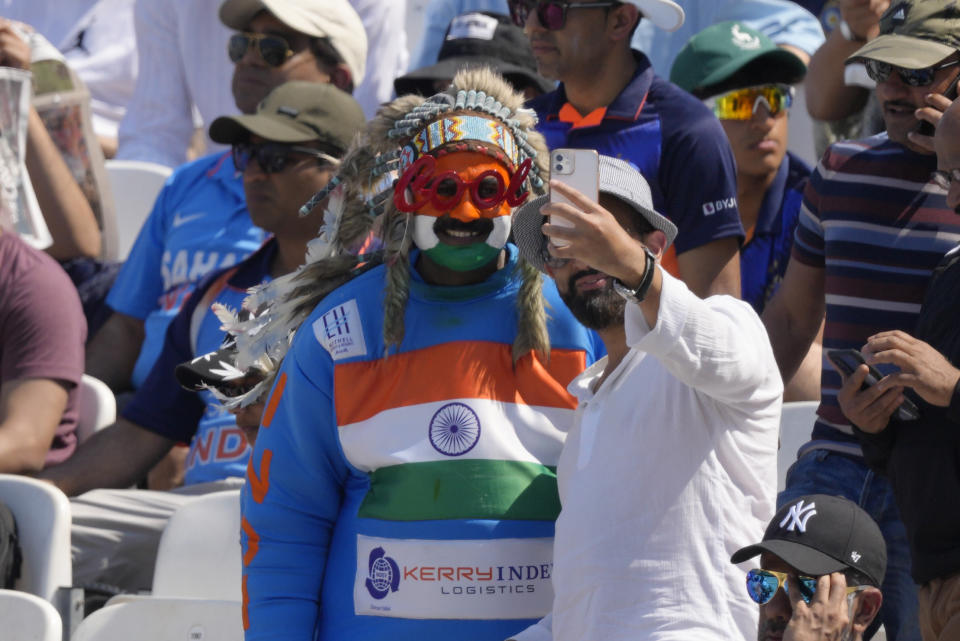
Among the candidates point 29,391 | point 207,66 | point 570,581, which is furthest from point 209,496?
point 207,66

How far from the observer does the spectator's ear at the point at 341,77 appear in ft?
19.6

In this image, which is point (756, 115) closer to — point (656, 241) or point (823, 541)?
point (656, 241)

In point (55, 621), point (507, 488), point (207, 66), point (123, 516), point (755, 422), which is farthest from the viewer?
point (207, 66)

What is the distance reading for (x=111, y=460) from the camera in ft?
16.3

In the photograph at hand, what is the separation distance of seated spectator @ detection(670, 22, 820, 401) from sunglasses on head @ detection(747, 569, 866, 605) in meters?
2.49

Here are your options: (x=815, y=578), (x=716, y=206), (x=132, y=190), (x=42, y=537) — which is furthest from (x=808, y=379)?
(x=132, y=190)

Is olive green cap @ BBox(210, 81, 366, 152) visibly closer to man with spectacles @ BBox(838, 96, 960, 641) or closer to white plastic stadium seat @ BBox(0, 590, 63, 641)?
white plastic stadium seat @ BBox(0, 590, 63, 641)

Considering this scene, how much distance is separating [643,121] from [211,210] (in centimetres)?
195

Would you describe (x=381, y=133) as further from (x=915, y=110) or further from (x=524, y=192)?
(x=915, y=110)

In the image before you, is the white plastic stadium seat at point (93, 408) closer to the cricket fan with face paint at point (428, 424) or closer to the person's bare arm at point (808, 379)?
the cricket fan with face paint at point (428, 424)

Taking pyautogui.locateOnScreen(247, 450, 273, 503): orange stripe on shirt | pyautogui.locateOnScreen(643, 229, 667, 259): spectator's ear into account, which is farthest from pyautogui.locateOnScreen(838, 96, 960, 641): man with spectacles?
pyautogui.locateOnScreen(247, 450, 273, 503): orange stripe on shirt

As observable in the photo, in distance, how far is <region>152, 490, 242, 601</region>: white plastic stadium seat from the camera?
445 centimetres

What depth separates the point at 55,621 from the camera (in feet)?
12.6

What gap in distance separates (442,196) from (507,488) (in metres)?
0.62
